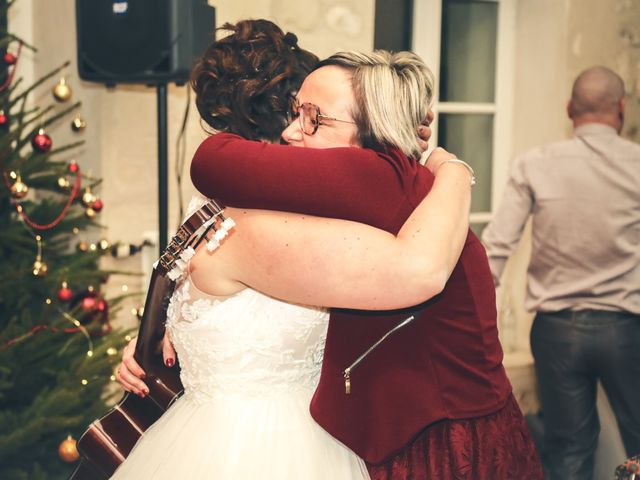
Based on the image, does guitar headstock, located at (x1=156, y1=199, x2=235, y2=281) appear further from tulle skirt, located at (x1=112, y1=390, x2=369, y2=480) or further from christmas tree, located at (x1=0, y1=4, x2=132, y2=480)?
christmas tree, located at (x1=0, y1=4, x2=132, y2=480)

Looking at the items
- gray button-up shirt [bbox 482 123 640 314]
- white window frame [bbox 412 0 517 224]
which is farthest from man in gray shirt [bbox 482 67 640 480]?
white window frame [bbox 412 0 517 224]

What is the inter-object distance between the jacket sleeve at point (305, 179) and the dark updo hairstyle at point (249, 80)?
31cm

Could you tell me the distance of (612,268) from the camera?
3057 millimetres

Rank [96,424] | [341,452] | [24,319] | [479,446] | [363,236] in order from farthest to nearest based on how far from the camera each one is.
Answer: [24,319] < [96,424] < [341,452] < [479,446] < [363,236]

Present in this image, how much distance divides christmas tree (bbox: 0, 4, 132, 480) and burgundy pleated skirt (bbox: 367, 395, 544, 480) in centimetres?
182

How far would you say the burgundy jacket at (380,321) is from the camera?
4.25 ft

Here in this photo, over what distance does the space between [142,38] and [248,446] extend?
6.01ft

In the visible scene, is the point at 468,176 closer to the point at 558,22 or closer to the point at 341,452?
the point at 341,452

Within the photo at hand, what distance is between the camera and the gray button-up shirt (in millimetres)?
3037

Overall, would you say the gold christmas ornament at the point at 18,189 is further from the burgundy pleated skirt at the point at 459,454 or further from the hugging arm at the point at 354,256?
the burgundy pleated skirt at the point at 459,454

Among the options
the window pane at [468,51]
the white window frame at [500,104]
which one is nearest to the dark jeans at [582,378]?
the white window frame at [500,104]

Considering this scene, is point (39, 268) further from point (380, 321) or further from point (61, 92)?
point (380, 321)

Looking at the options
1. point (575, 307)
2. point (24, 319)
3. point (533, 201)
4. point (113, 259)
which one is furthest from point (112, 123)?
point (575, 307)

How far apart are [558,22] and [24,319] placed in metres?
2.95
